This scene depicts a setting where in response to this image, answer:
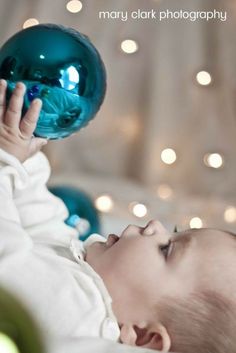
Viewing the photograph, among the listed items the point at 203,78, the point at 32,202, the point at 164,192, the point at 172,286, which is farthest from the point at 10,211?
the point at 203,78

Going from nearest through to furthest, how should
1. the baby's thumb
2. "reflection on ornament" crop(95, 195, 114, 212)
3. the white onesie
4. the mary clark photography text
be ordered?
the white onesie → the baby's thumb → "reflection on ornament" crop(95, 195, 114, 212) → the mary clark photography text

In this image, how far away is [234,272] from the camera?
84 cm

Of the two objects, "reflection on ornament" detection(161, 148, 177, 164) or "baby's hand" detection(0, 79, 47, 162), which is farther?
"reflection on ornament" detection(161, 148, 177, 164)

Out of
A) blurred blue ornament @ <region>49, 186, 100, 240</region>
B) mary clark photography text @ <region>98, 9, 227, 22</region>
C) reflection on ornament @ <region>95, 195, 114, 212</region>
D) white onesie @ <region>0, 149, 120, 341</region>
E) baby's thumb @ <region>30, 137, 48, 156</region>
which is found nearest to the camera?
white onesie @ <region>0, 149, 120, 341</region>

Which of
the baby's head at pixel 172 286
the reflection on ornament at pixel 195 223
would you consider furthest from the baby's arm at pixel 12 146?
the reflection on ornament at pixel 195 223

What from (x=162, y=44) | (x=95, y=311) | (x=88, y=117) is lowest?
(x=95, y=311)

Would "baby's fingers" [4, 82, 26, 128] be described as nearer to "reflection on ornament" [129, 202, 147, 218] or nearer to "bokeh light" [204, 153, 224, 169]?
"reflection on ornament" [129, 202, 147, 218]

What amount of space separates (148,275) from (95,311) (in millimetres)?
89

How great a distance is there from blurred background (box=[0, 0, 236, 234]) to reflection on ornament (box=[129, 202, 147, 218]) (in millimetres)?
37

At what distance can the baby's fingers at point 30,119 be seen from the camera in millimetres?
938

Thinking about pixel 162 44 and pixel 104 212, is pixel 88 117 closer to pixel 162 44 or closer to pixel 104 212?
pixel 104 212

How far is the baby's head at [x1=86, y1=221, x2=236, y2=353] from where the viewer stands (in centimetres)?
81

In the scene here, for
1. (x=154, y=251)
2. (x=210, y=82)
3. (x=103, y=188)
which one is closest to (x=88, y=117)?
(x=154, y=251)

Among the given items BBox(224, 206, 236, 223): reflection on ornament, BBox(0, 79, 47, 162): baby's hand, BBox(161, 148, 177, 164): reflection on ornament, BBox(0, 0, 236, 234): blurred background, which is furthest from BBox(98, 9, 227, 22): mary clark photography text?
BBox(0, 79, 47, 162): baby's hand
